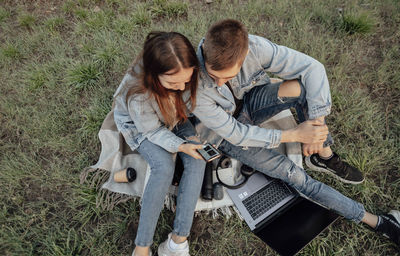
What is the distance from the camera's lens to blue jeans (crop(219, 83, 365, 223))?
6.70ft

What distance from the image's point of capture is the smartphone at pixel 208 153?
2.00 meters

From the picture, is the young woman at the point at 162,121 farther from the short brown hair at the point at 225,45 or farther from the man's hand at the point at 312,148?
the man's hand at the point at 312,148

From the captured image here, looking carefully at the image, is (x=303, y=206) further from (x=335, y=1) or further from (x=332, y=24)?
(x=335, y=1)

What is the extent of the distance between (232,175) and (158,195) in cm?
75

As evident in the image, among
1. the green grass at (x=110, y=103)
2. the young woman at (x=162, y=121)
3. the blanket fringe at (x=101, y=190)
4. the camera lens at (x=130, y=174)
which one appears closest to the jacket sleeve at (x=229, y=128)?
the young woman at (x=162, y=121)

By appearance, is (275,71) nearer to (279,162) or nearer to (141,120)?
(279,162)

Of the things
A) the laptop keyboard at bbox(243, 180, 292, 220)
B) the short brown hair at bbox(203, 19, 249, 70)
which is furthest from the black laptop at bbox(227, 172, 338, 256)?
the short brown hair at bbox(203, 19, 249, 70)

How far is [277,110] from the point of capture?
2283mm

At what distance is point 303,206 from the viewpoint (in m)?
2.15

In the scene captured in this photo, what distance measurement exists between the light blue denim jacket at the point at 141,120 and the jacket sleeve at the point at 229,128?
0.53 ft

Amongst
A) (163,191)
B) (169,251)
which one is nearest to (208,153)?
(163,191)

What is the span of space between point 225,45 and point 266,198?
135cm

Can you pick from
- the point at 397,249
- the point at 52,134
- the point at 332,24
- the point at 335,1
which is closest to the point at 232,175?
the point at 397,249

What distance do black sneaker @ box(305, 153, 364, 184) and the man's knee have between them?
66cm
